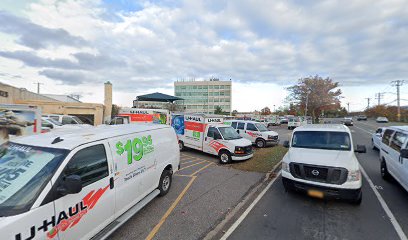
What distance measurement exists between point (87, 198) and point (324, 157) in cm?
553

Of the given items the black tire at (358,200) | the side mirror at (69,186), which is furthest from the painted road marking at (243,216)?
the side mirror at (69,186)

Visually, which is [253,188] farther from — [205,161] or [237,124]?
[237,124]

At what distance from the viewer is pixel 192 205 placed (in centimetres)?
520

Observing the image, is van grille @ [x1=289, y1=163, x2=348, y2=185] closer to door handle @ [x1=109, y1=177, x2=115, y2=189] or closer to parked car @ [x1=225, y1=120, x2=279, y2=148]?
door handle @ [x1=109, y1=177, x2=115, y2=189]

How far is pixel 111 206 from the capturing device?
11.9ft

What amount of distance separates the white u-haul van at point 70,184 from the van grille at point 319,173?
12.6 feet

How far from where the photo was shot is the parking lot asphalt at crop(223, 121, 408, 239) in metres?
3.99

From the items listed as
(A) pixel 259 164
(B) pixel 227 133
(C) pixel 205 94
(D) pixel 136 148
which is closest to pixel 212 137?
(B) pixel 227 133

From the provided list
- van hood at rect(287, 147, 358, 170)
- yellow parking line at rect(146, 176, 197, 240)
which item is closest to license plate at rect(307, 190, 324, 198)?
van hood at rect(287, 147, 358, 170)

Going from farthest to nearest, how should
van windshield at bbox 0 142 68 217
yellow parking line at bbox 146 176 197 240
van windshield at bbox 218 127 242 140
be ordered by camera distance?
A: van windshield at bbox 218 127 242 140 < yellow parking line at bbox 146 176 197 240 < van windshield at bbox 0 142 68 217

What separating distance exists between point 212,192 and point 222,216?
141cm

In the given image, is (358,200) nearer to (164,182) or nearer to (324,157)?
(324,157)

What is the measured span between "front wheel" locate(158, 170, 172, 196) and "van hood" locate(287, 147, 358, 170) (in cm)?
349

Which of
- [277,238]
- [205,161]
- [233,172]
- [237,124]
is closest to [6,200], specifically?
[277,238]
